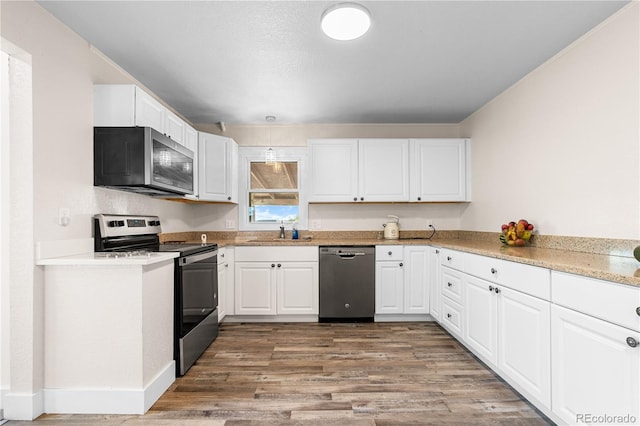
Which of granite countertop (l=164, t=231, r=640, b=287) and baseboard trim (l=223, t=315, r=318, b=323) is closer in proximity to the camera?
granite countertop (l=164, t=231, r=640, b=287)

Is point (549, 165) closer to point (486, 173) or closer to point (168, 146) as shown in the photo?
point (486, 173)

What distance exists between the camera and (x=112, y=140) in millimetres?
2189

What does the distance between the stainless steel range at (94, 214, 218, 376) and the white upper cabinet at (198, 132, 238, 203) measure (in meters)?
0.65

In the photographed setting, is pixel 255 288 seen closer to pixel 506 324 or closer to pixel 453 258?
pixel 453 258

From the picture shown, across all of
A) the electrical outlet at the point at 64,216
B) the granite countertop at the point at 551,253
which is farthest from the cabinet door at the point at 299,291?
the electrical outlet at the point at 64,216

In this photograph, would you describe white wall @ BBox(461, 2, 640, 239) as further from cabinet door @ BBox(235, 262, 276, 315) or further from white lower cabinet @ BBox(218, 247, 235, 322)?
white lower cabinet @ BBox(218, 247, 235, 322)

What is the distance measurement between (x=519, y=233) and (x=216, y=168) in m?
3.06

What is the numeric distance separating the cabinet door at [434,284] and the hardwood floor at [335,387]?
317 millimetres

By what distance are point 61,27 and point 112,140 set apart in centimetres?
71

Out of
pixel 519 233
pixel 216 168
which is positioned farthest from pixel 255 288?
pixel 519 233

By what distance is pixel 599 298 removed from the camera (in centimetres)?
135

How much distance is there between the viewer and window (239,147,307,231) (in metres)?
4.03

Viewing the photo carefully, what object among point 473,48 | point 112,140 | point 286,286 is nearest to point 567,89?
point 473,48

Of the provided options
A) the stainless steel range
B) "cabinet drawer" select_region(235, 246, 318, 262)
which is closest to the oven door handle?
the stainless steel range
